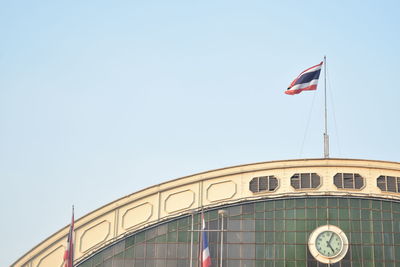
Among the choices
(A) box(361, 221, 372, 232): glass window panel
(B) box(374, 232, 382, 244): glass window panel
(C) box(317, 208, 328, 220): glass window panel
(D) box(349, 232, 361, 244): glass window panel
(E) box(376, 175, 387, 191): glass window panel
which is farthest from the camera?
(E) box(376, 175, 387, 191): glass window panel

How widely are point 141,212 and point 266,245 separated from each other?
11036mm

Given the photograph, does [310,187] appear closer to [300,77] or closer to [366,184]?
[366,184]

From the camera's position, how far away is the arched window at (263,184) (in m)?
57.3

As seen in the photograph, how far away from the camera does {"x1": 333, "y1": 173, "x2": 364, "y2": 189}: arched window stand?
56.4 metres

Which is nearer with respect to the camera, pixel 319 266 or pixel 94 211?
pixel 319 266

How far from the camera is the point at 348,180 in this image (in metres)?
56.7

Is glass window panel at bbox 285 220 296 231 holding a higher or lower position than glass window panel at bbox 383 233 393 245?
higher

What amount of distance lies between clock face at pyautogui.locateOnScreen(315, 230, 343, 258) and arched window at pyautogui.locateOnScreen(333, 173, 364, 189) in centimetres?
413

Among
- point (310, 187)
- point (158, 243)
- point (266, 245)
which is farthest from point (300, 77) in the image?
point (158, 243)

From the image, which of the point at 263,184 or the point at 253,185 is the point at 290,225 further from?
the point at 253,185

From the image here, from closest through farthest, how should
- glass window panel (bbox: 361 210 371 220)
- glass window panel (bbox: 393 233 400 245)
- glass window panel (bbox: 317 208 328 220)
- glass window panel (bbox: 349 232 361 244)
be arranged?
glass window panel (bbox: 393 233 400 245)
glass window panel (bbox: 349 232 361 244)
glass window panel (bbox: 361 210 371 220)
glass window panel (bbox: 317 208 328 220)

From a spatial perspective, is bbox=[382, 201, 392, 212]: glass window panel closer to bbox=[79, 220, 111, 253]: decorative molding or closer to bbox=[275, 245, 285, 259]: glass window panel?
bbox=[275, 245, 285, 259]: glass window panel

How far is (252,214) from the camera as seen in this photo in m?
56.8

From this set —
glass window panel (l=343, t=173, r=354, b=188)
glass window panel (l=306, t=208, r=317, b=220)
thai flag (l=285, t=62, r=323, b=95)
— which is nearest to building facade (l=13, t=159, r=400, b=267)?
glass window panel (l=306, t=208, r=317, b=220)
